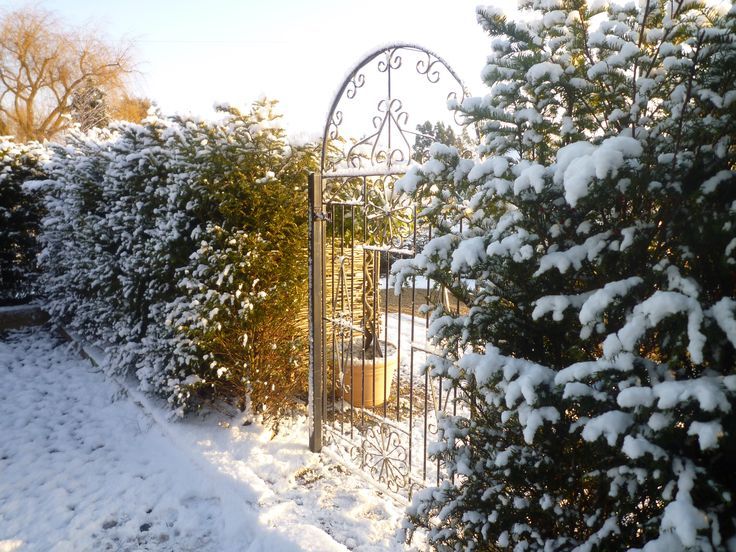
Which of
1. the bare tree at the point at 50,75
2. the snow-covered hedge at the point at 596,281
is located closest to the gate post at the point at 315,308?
the snow-covered hedge at the point at 596,281

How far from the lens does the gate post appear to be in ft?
12.3

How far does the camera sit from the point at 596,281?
1566mm

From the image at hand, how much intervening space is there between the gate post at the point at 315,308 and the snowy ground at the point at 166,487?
27cm

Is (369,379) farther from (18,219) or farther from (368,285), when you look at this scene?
(18,219)

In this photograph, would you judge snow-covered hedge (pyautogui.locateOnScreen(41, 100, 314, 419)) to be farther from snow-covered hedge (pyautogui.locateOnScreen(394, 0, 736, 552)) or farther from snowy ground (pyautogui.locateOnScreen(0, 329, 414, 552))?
snow-covered hedge (pyautogui.locateOnScreen(394, 0, 736, 552))

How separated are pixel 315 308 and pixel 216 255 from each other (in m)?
0.92

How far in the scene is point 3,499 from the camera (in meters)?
3.48

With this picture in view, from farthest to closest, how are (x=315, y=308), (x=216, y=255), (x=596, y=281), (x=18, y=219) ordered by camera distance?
(x=18, y=219) < (x=216, y=255) < (x=315, y=308) < (x=596, y=281)

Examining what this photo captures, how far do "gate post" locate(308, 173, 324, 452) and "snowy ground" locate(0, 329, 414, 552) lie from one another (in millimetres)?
271

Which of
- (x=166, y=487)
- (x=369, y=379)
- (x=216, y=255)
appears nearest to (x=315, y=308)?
(x=216, y=255)

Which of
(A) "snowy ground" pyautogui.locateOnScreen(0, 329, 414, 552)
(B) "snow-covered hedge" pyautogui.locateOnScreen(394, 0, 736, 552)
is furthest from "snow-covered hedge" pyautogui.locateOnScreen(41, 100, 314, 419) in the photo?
(B) "snow-covered hedge" pyautogui.locateOnScreen(394, 0, 736, 552)

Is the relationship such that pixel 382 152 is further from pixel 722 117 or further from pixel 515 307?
pixel 722 117

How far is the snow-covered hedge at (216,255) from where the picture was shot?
4035mm

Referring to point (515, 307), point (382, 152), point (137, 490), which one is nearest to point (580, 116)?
point (515, 307)
